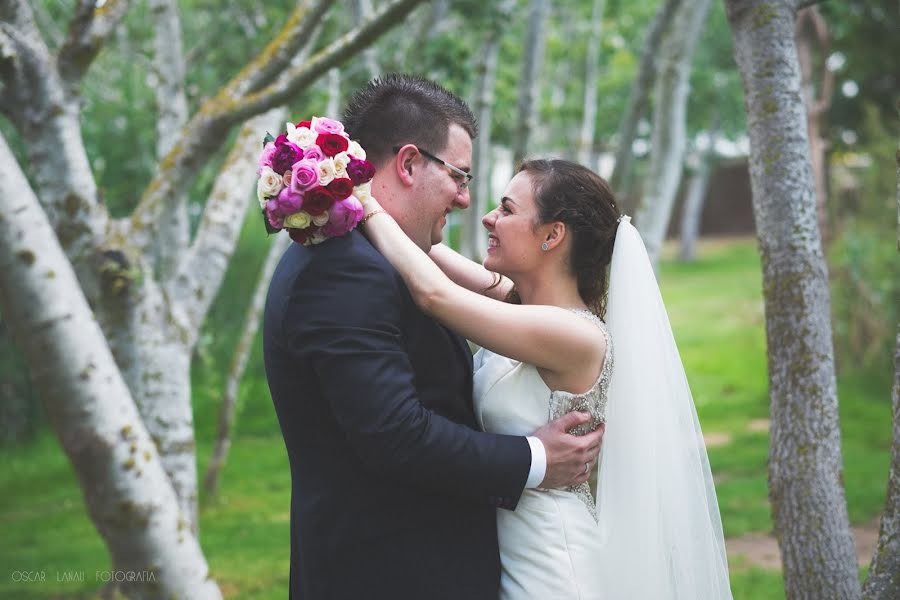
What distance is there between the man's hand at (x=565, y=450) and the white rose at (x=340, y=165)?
0.89 m

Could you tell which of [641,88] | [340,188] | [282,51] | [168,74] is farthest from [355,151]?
[641,88]

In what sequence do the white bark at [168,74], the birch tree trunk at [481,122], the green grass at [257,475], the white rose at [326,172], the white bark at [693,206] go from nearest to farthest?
the white rose at [326,172], the white bark at [168,74], the green grass at [257,475], the birch tree trunk at [481,122], the white bark at [693,206]

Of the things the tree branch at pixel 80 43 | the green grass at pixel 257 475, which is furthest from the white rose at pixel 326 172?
the green grass at pixel 257 475

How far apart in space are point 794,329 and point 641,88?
4.48m

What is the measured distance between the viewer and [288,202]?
2.38 meters

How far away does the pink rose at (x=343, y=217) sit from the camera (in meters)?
2.39

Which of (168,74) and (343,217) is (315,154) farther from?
(168,74)

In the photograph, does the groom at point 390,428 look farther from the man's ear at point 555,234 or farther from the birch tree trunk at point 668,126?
the birch tree trunk at point 668,126

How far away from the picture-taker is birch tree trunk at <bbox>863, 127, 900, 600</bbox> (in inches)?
104

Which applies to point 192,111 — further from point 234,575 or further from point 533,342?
point 533,342

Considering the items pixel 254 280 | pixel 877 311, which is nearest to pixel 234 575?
pixel 254 280

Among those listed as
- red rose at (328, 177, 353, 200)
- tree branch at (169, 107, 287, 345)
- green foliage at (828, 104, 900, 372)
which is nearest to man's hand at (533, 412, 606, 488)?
red rose at (328, 177, 353, 200)

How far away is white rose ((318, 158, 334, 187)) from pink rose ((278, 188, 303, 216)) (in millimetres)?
69

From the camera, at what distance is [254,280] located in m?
13.3
